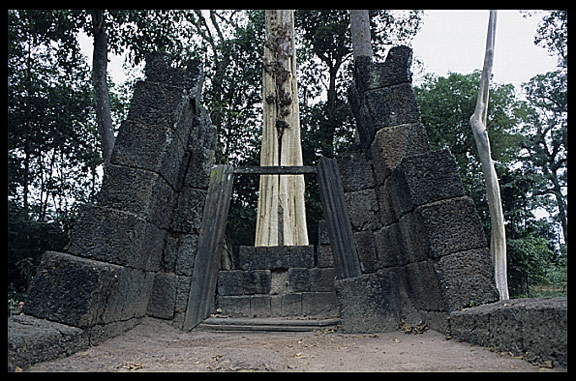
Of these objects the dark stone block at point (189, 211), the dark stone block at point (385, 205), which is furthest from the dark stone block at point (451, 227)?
the dark stone block at point (189, 211)

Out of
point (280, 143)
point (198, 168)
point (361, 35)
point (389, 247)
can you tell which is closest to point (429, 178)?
point (389, 247)

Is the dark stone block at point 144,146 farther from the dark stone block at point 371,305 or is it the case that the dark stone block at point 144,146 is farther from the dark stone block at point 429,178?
the dark stone block at point 429,178

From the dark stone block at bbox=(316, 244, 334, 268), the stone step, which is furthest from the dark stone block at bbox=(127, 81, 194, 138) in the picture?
the dark stone block at bbox=(316, 244, 334, 268)

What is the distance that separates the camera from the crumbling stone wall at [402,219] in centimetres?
571

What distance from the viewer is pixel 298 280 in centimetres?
1140

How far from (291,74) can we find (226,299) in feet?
21.8

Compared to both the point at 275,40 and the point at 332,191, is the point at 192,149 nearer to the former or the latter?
the point at 332,191

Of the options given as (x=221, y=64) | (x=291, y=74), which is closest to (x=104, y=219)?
(x=291, y=74)

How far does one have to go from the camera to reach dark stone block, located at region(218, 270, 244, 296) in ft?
37.8

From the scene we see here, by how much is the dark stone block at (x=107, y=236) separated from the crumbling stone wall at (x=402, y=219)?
101 inches

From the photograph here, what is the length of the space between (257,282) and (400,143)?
5.88 m

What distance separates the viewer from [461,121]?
1795cm

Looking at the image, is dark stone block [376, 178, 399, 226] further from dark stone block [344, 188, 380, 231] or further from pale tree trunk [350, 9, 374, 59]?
pale tree trunk [350, 9, 374, 59]

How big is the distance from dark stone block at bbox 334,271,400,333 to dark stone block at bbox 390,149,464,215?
3.37 ft
